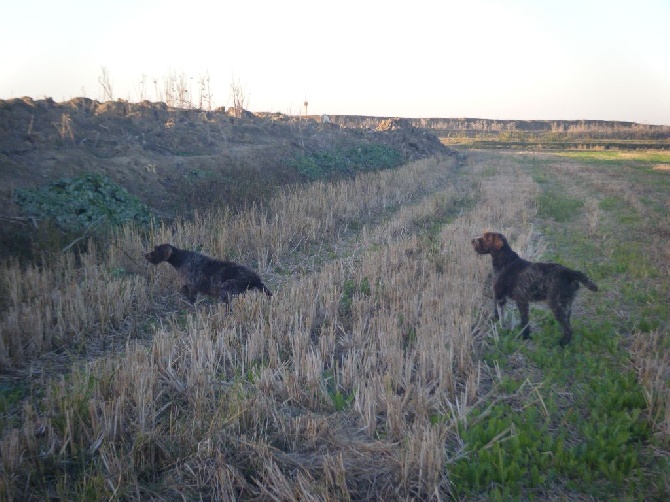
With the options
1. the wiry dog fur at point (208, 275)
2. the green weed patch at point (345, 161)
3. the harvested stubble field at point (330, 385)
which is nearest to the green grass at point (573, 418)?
the harvested stubble field at point (330, 385)

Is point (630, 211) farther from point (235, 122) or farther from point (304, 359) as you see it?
point (235, 122)

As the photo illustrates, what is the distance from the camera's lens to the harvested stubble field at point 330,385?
12.7ft

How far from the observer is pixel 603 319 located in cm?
731

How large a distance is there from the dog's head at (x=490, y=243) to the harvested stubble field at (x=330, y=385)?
2.48 feet

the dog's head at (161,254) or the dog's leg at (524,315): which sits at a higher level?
the dog's head at (161,254)

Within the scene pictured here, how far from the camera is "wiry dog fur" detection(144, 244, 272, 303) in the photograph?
24.7 feet

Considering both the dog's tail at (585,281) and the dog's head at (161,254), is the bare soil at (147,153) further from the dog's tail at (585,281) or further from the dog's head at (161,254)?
the dog's tail at (585,281)

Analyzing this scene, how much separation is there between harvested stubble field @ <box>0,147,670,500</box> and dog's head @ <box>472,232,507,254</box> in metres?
0.76

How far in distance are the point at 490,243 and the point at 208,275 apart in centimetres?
411

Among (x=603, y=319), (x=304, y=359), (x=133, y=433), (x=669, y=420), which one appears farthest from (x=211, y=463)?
(x=603, y=319)

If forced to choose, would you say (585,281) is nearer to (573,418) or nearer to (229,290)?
(573,418)

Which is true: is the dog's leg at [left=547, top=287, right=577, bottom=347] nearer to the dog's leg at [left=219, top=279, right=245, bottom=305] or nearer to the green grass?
the green grass

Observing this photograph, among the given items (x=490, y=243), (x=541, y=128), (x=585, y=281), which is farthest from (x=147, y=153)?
(x=541, y=128)

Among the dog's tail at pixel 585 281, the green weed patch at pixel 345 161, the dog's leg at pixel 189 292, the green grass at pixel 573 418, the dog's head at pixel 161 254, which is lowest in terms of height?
the green grass at pixel 573 418
